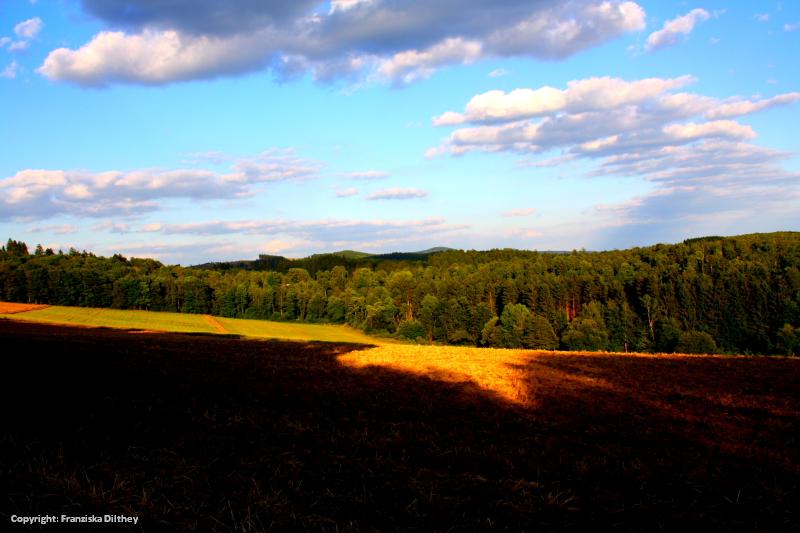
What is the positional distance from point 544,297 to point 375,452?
118 metres

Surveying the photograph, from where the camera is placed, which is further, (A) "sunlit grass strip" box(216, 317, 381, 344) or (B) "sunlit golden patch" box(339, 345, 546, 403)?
(A) "sunlit grass strip" box(216, 317, 381, 344)

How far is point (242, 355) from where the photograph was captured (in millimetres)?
22688

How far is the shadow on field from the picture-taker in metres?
Answer: 5.92

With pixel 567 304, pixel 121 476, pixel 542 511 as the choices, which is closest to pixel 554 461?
pixel 542 511

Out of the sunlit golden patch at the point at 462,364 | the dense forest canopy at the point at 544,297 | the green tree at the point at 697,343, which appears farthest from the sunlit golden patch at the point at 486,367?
the dense forest canopy at the point at 544,297

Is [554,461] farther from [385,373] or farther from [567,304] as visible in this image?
[567,304]

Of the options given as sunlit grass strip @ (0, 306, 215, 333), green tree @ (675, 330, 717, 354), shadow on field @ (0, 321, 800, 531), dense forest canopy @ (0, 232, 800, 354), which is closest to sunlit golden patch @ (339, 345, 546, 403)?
shadow on field @ (0, 321, 800, 531)

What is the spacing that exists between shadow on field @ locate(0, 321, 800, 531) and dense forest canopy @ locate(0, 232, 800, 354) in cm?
9387

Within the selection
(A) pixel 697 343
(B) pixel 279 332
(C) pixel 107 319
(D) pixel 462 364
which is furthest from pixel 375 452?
(A) pixel 697 343

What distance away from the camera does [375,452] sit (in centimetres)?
865

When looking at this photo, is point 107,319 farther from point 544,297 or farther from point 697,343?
point 697,343

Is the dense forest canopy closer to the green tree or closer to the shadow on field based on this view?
the green tree

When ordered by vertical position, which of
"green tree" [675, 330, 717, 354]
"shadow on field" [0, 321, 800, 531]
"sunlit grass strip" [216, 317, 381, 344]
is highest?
"shadow on field" [0, 321, 800, 531]

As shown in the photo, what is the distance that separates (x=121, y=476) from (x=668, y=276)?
135 meters
